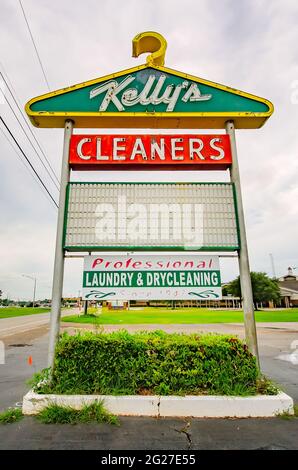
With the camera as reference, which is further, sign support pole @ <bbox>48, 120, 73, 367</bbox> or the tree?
the tree

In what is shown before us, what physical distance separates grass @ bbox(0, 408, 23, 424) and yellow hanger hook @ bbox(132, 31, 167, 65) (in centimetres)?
705

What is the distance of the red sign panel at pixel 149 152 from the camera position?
572 centimetres

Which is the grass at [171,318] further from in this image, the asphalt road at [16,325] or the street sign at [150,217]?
the street sign at [150,217]

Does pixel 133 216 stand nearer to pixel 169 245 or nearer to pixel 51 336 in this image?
pixel 169 245

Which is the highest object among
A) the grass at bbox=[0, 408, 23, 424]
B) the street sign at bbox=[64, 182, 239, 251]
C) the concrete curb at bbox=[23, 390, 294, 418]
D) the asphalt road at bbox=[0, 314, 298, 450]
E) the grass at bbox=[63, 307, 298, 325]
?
the street sign at bbox=[64, 182, 239, 251]

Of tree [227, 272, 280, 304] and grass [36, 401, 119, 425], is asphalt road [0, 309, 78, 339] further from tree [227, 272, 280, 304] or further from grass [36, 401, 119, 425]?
tree [227, 272, 280, 304]

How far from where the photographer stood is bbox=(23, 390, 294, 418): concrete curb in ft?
13.2

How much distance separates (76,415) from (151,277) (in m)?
Answer: 2.37

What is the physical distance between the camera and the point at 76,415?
3.93 metres

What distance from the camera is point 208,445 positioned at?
3254 mm

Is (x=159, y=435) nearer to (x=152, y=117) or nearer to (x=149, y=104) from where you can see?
(x=152, y=117)

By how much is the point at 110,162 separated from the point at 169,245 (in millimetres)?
2071

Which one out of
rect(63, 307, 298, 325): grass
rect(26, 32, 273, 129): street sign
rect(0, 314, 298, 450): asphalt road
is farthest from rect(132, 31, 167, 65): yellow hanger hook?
rect(63, 307, 298, 325): grass

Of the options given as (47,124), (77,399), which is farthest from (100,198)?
(77,399)
